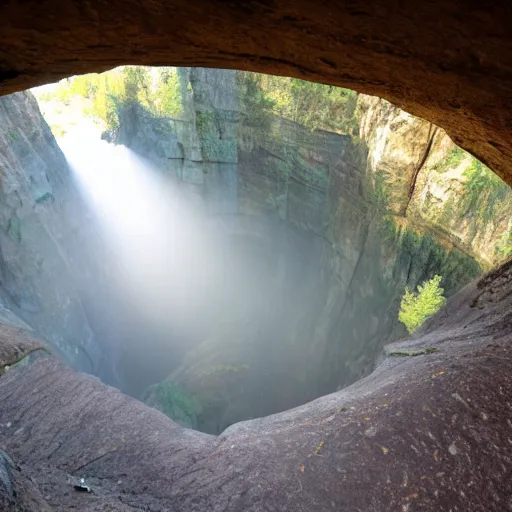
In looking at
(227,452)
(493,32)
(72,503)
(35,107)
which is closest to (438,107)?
(493,32)

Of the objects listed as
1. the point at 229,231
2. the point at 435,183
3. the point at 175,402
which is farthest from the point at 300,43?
the point at 229,231

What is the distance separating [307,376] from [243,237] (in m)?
8.53

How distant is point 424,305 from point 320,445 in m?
5.64

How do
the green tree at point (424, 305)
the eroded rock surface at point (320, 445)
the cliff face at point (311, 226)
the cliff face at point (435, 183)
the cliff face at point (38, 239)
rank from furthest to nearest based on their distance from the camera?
1. the cliff face at point (38, 239)
2. the cliff face at point (311, 226)
3. the green tree at point (424, 305)
4. the cliff face at point (435, 183)
5. the eroded rock surface at point (320, 445)

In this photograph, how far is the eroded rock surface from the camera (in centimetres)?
368

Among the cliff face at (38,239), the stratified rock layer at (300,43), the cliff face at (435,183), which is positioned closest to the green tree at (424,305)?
the cliff face at (435,183)

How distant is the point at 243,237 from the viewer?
65.8ft

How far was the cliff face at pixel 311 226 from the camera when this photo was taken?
9188 mm

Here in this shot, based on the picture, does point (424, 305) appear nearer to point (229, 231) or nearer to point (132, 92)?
point (229, 231)

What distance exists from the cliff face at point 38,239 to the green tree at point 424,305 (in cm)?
1032

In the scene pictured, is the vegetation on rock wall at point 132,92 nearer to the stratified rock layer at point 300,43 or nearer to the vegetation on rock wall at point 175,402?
the vegetation on rock wall at point 175,402

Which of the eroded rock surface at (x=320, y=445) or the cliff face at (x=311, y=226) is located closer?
the eroded rock surface at (x=320, y=445)

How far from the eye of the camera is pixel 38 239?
12.5 meters

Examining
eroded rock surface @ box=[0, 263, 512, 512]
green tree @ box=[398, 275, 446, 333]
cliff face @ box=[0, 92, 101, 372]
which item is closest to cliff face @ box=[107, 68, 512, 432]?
green tree @ box=[398, 275, 446, 333]
